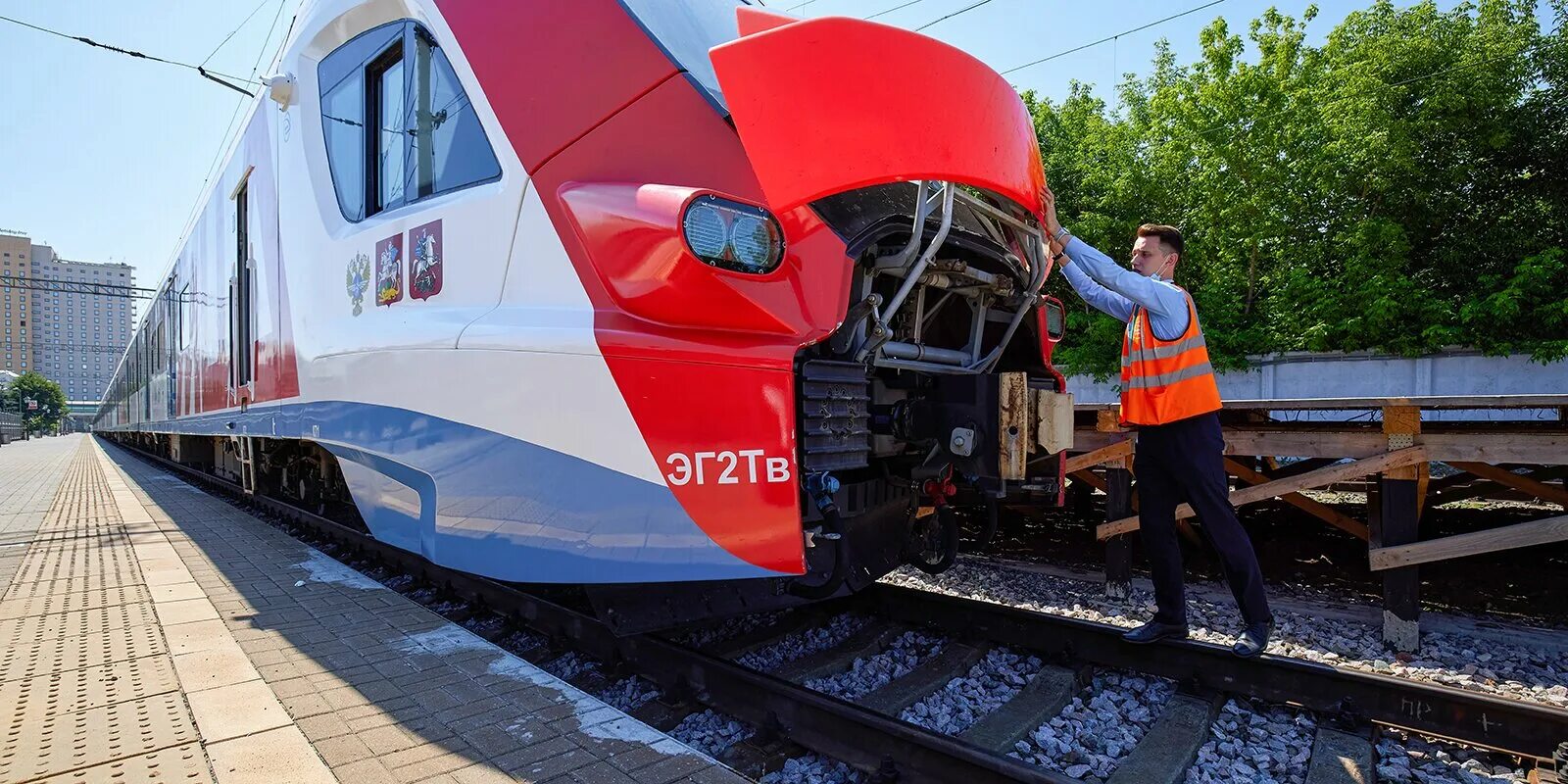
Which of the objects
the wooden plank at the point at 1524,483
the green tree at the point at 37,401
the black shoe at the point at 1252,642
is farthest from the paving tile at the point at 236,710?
the green tree at the point at 37,401

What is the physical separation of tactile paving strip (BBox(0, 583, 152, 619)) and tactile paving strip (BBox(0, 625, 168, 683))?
0.74m

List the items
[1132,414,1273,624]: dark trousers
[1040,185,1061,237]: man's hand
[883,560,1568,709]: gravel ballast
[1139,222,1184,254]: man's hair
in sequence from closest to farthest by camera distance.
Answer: [1040,185,1061,237]: man's hand → [1132,414,1273,624]: dark trousers → [1139,222,1184,254]: man's hair → [883,560,1568,709]: gravel ballast

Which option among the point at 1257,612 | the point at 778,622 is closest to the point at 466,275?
the point at 778,622

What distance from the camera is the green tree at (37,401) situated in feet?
242

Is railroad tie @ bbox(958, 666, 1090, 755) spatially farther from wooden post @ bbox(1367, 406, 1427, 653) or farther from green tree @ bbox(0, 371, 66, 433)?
green tree @ bbox(0, 371, 66, 433)

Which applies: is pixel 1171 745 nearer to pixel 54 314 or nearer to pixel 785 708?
pixel 785 708

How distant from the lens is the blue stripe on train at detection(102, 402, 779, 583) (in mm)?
2688

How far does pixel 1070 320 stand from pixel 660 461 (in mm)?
21625

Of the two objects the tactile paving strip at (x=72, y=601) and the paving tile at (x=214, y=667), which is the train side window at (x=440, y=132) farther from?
the tactile paving strip at (x=72, y=601)

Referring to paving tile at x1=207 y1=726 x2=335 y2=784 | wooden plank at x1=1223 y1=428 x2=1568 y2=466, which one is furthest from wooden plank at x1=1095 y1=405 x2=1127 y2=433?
paving tile at x1=207 y1=726 x2=335 y2=784

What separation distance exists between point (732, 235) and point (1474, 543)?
4.37 metres

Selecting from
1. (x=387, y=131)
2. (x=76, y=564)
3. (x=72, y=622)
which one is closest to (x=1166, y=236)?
(x=387, y=131)

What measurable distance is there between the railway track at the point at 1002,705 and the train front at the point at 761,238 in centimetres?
43

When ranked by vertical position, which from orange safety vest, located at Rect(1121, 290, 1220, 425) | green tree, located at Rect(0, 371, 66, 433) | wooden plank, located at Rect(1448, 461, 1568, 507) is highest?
orange safety vest, located at Rect(1121, 290, 1220, 425)
